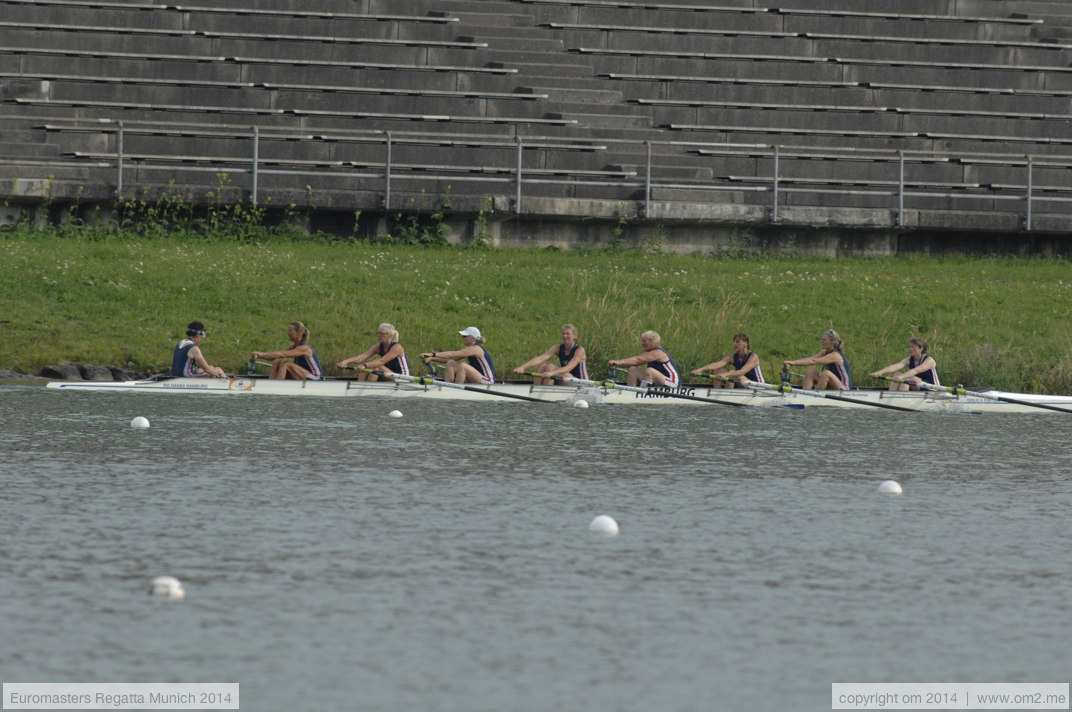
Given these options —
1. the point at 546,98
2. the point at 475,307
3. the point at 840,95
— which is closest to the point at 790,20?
the point at 840,95

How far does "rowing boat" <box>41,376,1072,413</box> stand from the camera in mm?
19359

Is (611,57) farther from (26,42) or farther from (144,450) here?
(144,450)

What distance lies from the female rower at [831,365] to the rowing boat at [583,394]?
22 centimetres

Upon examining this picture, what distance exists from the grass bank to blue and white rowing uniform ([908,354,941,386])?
1.66 metres

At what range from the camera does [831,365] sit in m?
20.6

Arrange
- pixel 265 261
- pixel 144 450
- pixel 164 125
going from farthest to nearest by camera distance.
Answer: pixel 164 125 < pixel 265 261 < pixel 144 450

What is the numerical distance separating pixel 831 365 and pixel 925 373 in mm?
1253

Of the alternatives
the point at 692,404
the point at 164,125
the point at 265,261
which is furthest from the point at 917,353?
the point at 164,125

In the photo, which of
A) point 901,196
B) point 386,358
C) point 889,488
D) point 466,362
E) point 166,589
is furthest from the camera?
point 901,196

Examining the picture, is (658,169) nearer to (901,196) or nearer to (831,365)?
(901,196)

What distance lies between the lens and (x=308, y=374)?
20109 mm

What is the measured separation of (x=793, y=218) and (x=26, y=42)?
14.6m

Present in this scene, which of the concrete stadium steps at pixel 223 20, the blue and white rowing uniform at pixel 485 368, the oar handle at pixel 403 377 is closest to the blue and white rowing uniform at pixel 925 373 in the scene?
the blue and white rowing uniform at pixel 485 368

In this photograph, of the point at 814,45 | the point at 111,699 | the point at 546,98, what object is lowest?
the point at 111,699
